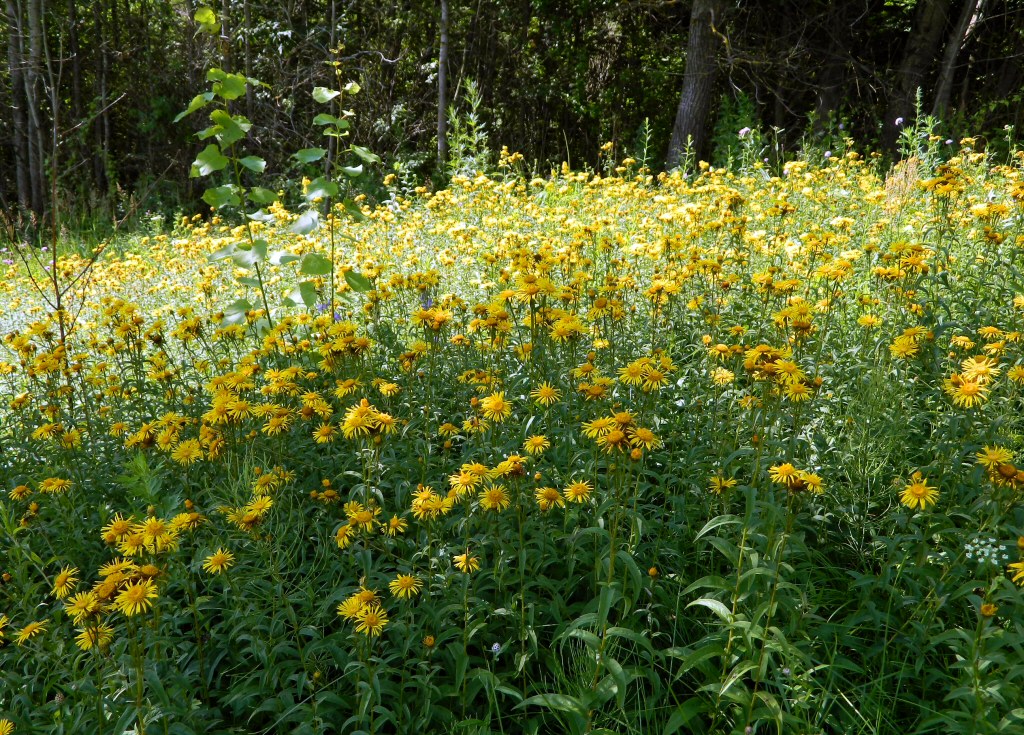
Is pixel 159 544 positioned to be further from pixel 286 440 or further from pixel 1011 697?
pixel 1011 697

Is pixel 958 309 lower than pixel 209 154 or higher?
lower

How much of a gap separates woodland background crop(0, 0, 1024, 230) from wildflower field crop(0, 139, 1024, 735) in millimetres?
7544

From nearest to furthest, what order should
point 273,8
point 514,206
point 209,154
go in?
point 209,154
point 514,206
point 273,8

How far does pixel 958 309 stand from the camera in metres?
3.10

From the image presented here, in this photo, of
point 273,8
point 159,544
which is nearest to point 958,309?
point 159,544

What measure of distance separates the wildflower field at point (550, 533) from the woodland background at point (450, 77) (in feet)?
24.7

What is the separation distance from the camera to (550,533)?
2.03 metres

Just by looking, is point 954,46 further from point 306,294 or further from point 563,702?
point 563,702

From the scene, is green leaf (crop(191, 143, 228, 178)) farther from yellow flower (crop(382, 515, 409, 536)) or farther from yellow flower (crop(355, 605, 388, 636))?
yellow flower (crop(355, 605, 388, 636))

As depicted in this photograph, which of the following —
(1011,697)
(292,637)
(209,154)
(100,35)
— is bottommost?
(292,637)

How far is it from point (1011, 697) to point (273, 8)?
13309 mm

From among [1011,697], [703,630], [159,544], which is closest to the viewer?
[1011,697]

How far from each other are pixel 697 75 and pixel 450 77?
4774mm

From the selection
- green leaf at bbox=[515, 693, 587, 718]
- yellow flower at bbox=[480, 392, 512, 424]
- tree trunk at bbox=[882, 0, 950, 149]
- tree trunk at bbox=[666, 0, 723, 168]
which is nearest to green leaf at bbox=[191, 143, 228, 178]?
yellow flower at bbox=[480, 392, 512, 424]
